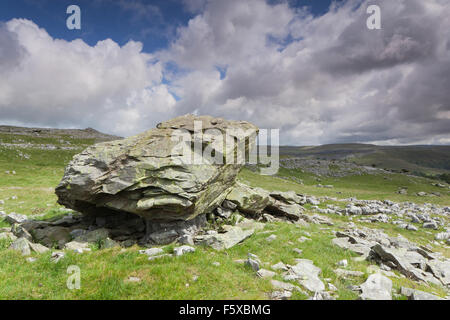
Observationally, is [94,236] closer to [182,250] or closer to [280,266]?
[182,250]

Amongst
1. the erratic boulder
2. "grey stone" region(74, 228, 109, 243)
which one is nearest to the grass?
"grey stone" region(74, 228, 109, 243)

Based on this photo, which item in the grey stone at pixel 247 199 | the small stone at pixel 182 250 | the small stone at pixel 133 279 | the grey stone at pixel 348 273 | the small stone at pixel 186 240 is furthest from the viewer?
the grey stone at pixel 247 199

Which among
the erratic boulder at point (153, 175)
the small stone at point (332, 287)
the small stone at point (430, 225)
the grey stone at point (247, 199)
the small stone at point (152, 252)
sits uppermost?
the erratic boulder at point (153, 175)

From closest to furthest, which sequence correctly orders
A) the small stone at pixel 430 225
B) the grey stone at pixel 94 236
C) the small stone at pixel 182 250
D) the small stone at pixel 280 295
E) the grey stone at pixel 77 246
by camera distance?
the small stone at pixel 280 295 → the small stone at pixel 182 250 → the grey stone at pixel 77 246 → the grey stone at pixel 94 236 → the small stone at pixel 430 225

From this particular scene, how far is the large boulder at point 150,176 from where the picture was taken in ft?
46.4

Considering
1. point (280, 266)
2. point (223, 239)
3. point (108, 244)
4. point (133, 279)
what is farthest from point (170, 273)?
point (108, 244)

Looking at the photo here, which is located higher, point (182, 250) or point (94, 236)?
point (182, 250)

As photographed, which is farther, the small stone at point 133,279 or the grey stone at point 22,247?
the grey stone at point 22,247

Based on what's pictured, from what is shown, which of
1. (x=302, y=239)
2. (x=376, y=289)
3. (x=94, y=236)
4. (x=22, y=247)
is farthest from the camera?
(x=302, y=239)

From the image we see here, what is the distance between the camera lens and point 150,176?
14.4 m

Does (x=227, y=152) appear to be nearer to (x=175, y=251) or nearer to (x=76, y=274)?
(x=175, y=251)

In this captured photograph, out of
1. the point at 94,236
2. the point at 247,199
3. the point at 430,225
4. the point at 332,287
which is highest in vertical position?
the point at 247,199

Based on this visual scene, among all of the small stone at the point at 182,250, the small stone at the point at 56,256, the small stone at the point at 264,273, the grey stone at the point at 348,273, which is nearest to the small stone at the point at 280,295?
the small stone at the point at 264,273

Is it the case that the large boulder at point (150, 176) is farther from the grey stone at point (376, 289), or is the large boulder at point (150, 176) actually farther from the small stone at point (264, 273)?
the grey stone at point (376, 289)
